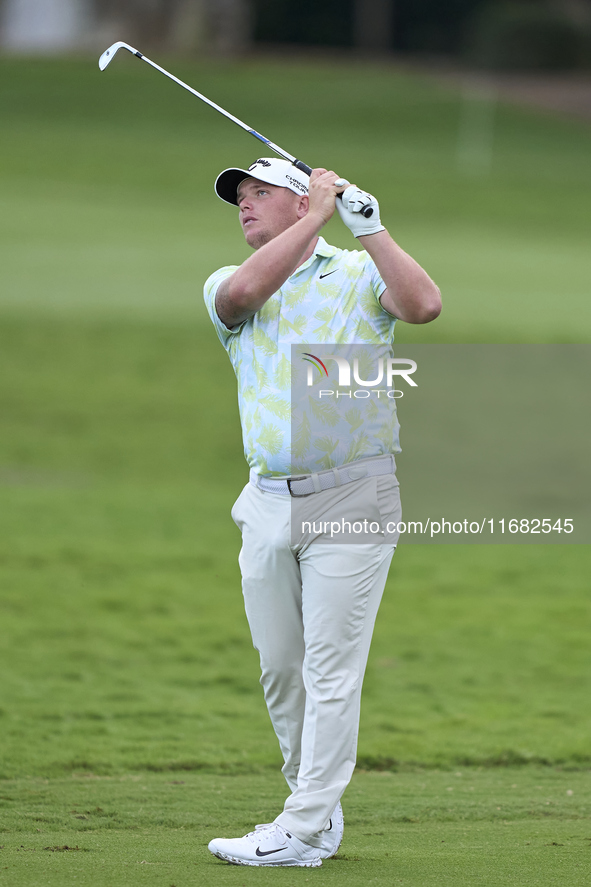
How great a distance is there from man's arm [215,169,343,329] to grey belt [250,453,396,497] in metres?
→ 0.56

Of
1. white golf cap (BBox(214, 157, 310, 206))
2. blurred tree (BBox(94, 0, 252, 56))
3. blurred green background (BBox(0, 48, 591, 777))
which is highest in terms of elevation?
blurred tree (BBox(94, 0, 252, 56))

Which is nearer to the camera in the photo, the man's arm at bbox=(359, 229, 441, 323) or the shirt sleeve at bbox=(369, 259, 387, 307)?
the man's arm at bbox=(359, 229, 441, 323)

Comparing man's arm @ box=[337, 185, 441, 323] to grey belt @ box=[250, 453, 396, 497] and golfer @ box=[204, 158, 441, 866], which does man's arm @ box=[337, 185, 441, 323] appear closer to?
golfer @ box=[204, 158, 441, 866]

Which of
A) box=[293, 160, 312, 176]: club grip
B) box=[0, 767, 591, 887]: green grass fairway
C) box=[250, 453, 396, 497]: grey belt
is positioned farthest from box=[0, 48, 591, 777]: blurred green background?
box=[293, 160, 312, 176]: club grip

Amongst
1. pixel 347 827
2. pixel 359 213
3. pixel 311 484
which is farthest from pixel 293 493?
pixel 347 827

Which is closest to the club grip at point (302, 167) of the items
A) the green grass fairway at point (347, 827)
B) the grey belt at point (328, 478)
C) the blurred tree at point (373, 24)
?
the grey belt at point (328, 478)

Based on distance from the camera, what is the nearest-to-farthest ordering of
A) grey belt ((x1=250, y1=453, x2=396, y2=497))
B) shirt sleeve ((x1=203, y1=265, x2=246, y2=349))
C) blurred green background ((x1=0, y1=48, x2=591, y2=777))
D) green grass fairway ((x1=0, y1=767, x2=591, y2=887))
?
1. green grass fairway ((x1=0, y1=767, x2=591, y2=887))
2. grey belt ((x1=250, y1=453, x2=396, y2=497))
3. shirt sleeve ((x1=203, y1=265, x2=246, y2=349))
4. blurred green background ((x1=0, y1=48, x2=591, y2=777))

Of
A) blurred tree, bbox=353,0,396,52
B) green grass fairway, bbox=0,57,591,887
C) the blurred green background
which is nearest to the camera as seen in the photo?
green grass fairway, bbox=0,57,591,887

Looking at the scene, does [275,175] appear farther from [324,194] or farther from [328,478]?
[328,478]

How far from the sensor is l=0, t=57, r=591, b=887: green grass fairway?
4859mm

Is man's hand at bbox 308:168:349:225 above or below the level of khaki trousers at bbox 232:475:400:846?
above

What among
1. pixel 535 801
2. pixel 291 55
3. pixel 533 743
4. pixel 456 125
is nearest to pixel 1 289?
pixel 533 743

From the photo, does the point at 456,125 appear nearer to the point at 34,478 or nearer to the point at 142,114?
the point at 142,114

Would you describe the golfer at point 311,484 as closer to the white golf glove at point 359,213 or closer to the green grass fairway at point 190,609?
the white golf glove at point 359,213
